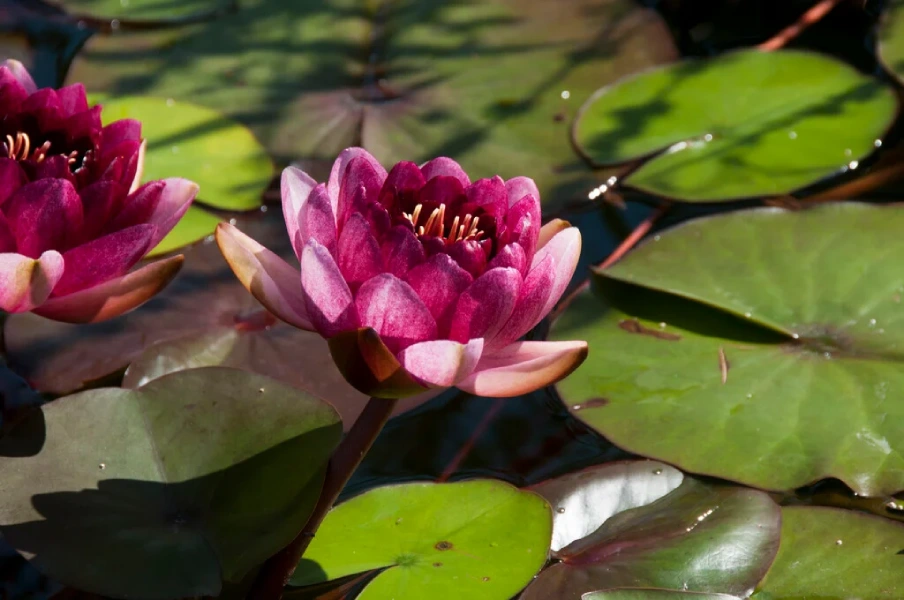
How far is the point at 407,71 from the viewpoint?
104 inches

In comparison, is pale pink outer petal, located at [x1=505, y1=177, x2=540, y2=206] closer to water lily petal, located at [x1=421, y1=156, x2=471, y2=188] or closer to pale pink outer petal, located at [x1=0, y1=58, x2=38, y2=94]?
water lily petal, located at [x1=421, y1=156, x2=471, y2=188]

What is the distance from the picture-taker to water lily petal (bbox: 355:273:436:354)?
1.04 meters

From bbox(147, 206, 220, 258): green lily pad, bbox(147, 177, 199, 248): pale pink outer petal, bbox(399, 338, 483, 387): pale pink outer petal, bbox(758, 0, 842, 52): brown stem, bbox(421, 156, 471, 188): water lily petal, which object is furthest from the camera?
bbox(758, 0, 842, 52): brown stem

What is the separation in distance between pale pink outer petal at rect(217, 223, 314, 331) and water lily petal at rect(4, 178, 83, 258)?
231mm

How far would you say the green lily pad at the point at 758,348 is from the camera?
1557mm

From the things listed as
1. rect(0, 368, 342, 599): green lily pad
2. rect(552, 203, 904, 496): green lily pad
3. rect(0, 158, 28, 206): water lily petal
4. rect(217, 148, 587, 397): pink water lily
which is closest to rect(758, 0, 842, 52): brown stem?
rect(552, 203, 904, 496): green lily pad

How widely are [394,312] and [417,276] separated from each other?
6 centimetres

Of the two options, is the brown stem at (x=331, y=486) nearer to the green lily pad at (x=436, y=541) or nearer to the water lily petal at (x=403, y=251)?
the green lily pad at (x=436, y=541)

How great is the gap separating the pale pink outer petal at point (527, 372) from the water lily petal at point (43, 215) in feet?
1.99

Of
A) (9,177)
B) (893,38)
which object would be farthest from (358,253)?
(893,38)

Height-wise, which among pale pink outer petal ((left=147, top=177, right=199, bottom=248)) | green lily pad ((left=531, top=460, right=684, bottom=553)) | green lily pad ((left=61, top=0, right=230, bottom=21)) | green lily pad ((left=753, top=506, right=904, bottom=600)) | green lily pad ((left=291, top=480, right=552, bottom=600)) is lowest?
green lily pad ((left=753, top=506, right=904, bottom=600))

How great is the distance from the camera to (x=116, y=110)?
241 cm

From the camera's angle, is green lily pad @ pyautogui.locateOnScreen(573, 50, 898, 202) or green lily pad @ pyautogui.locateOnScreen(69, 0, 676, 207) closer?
green lily pad @ pyautogui.locateOnScreen(573, 50, 898, 202)

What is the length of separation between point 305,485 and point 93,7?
225 cm
